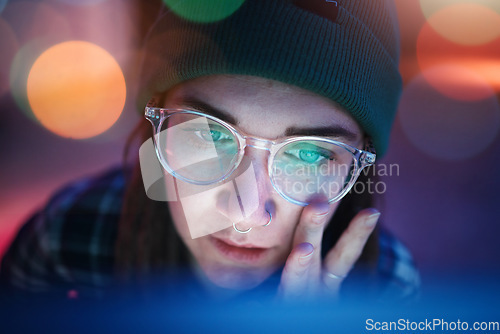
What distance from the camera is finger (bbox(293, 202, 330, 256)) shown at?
1.12 metres

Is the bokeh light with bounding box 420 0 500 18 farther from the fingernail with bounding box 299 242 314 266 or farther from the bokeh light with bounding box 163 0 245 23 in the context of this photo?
the fingernail with bounding box 299 242 314 266

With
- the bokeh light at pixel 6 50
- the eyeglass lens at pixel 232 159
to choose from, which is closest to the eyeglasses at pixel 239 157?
the eyeglass lens at pixel 232 159

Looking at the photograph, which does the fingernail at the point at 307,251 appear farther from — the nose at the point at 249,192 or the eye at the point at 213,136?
the eye at the point at 213,136

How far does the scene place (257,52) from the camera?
98 centimetres

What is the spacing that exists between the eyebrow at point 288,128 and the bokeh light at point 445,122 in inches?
64.7

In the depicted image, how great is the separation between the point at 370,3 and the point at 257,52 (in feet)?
1.44

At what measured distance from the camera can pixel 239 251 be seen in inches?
46.6

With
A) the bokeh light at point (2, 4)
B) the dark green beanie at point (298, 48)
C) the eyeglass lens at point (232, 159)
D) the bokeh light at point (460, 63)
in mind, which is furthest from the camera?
the bokeh light at point (2, 4)

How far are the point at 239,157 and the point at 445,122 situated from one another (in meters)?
2.01

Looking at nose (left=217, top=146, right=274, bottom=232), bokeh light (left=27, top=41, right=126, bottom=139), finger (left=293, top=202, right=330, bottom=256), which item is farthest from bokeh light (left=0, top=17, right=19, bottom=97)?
finger (left=293, top=202, right=330, bottom=256)

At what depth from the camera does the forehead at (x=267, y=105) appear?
1015 millimetres

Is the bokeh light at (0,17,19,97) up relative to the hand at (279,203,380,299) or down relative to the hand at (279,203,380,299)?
up

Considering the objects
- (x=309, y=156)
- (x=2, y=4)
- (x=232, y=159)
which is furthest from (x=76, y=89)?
(x=309, y=156)

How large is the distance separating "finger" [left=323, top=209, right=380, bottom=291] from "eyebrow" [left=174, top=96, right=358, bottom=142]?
365mm
